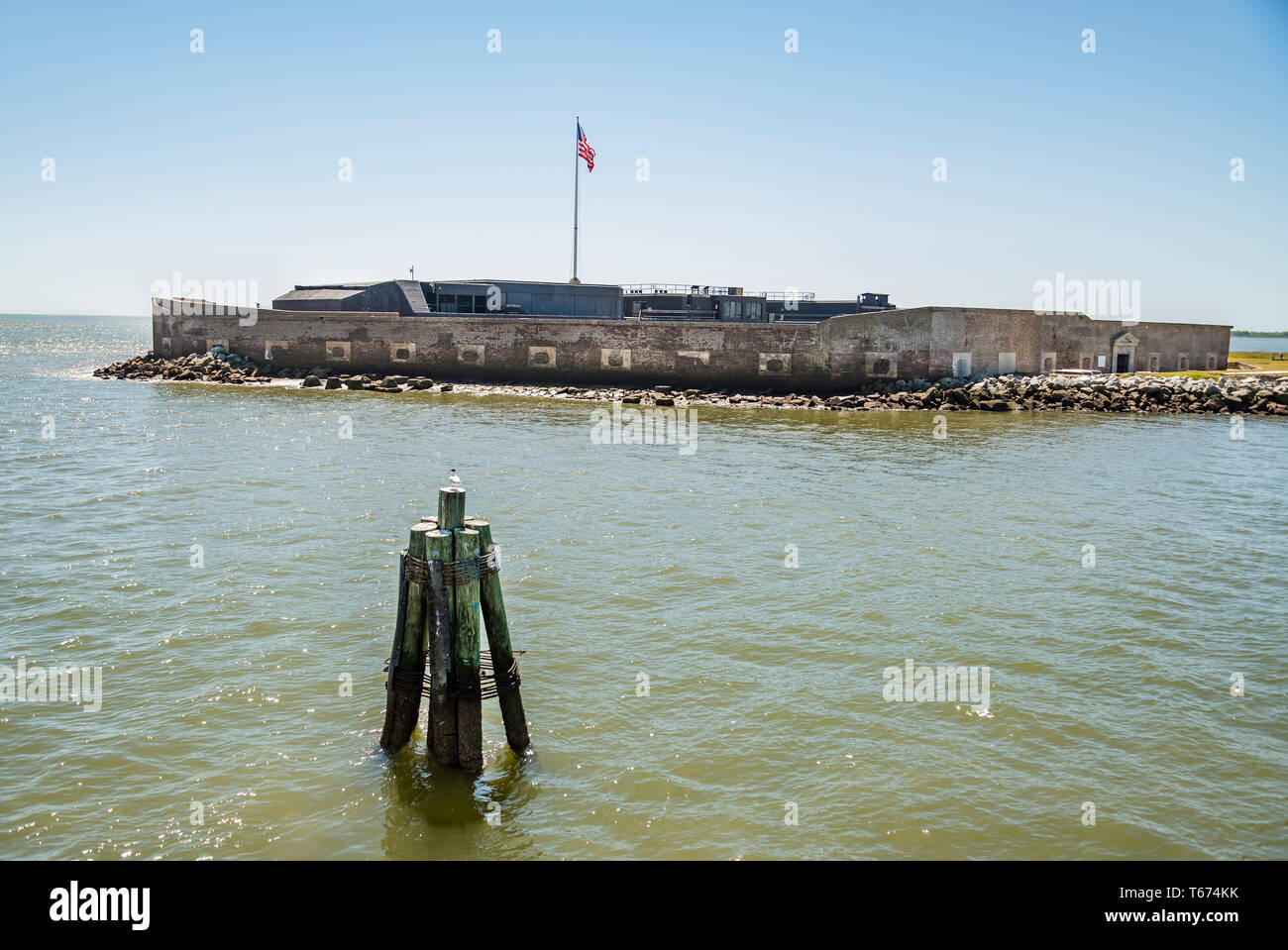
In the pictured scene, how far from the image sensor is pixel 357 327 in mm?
46219

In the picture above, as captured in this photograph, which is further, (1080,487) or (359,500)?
(1080,487)

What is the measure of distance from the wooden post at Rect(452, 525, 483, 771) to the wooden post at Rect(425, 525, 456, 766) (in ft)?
0.16

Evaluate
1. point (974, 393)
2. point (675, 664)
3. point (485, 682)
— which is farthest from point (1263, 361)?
point (485, 682)

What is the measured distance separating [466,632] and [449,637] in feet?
0.44

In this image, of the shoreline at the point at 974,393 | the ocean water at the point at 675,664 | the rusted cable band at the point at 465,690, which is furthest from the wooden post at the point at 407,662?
the shoreline at the point at 974,393

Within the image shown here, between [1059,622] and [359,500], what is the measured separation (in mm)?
12385

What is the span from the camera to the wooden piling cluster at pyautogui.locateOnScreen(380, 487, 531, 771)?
7117 millimetres

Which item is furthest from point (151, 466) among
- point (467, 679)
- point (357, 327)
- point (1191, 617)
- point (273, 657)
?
point (357, 327)

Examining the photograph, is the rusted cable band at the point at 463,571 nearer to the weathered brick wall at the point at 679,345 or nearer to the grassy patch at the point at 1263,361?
the weathered brick wall at the point at 679,345

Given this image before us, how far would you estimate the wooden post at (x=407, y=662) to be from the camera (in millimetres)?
7254

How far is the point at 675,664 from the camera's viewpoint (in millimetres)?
9836

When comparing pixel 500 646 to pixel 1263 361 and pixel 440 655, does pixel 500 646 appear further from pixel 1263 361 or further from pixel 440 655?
pixel 1263 361

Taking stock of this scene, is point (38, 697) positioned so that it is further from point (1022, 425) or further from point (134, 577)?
point (1022, 425)
